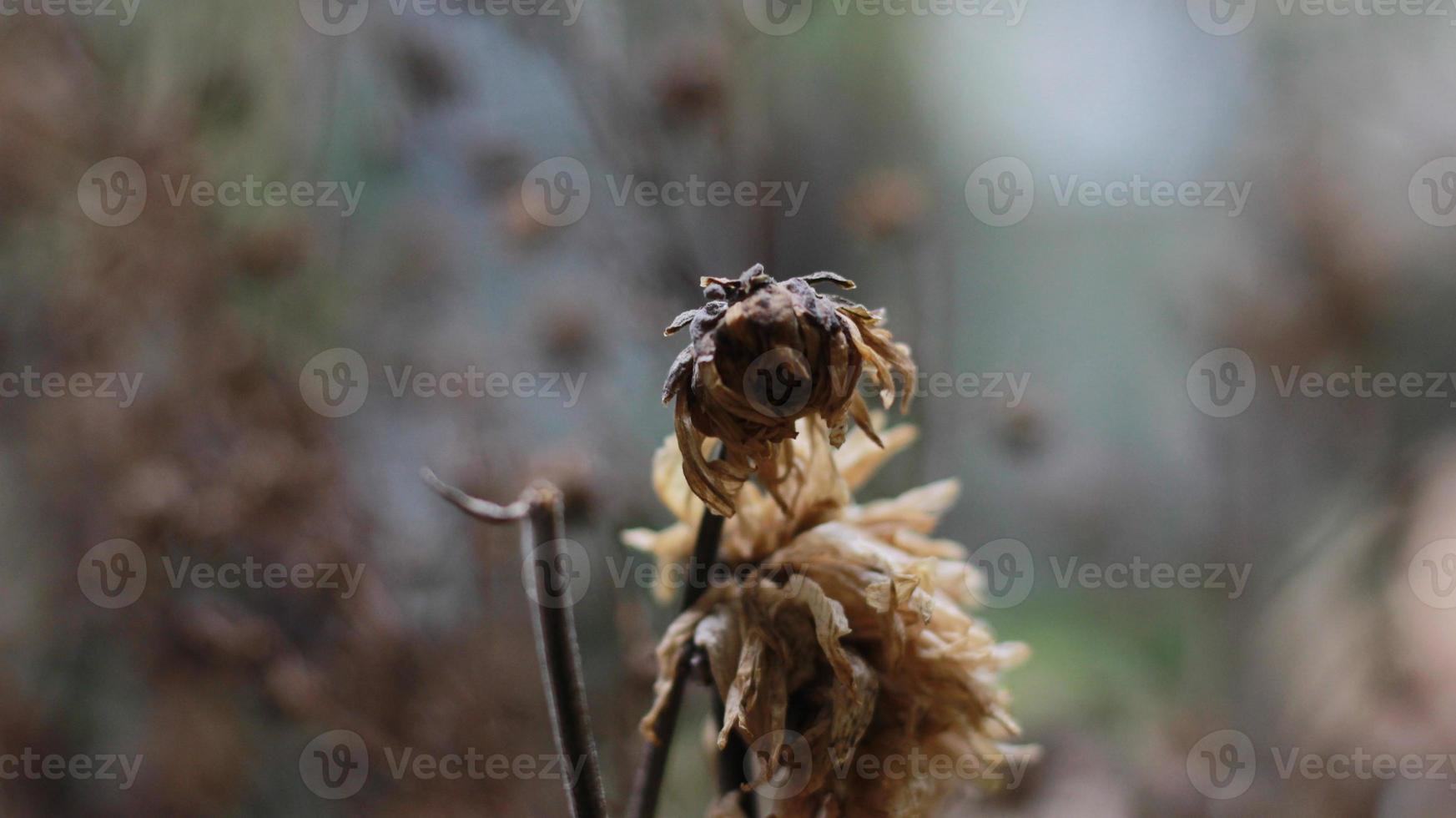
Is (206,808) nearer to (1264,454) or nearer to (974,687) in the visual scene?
(974,687)

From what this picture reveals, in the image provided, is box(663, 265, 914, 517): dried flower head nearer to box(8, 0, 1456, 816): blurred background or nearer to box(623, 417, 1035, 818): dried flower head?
box(623, 417, 1035, 818): dried flower head

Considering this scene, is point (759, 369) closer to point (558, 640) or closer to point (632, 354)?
point (558, 640)

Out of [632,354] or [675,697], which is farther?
[632,354]

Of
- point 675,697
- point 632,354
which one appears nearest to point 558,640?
point 675,697

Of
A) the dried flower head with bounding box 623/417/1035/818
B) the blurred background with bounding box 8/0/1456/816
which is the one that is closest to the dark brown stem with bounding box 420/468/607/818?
the dried flower head with bounding box 623/417/1035/818

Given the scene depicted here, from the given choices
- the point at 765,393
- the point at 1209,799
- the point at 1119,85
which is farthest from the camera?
the point at 1119,85

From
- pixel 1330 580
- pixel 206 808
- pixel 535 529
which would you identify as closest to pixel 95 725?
pixel 206 808

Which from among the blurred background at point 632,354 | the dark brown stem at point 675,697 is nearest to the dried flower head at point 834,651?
the dark brown stem at point 675,697
